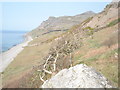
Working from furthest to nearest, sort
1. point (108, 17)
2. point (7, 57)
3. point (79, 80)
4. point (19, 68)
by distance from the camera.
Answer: point (7, 57), point (108, 17), point (19, 68), point (79, 80)

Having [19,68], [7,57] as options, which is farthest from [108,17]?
[7,57]

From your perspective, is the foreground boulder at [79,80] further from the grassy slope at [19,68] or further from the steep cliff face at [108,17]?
the steep cliff face at [108,17]

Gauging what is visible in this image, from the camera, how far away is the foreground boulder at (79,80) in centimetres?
1009

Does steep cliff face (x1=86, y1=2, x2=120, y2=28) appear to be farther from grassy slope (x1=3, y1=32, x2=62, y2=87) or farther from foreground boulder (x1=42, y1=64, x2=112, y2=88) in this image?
foreground boulder (x1=42, y1=64, x2=112, y2=88)

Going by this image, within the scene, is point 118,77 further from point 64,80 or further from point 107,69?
point 64,80

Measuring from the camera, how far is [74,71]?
37.7 feet

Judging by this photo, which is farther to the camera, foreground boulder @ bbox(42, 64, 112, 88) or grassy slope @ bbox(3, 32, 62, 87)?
grassy slope @ bbox(3, 32, 62, 87)

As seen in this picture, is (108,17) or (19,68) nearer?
(19,68)

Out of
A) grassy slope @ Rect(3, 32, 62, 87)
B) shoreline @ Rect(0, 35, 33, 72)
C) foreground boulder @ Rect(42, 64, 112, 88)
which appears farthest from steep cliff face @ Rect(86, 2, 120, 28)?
foreground boulder @ Rect(42, 64, 112, 88)

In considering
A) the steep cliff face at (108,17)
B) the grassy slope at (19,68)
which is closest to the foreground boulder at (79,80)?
the grassy slope at (19,68)

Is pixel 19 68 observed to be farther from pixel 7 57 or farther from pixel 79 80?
pixel 79 80

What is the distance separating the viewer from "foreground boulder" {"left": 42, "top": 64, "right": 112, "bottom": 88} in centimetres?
1009

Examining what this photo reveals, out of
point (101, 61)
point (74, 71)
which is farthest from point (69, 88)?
point (101, 61)

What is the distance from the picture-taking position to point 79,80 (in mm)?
10398
